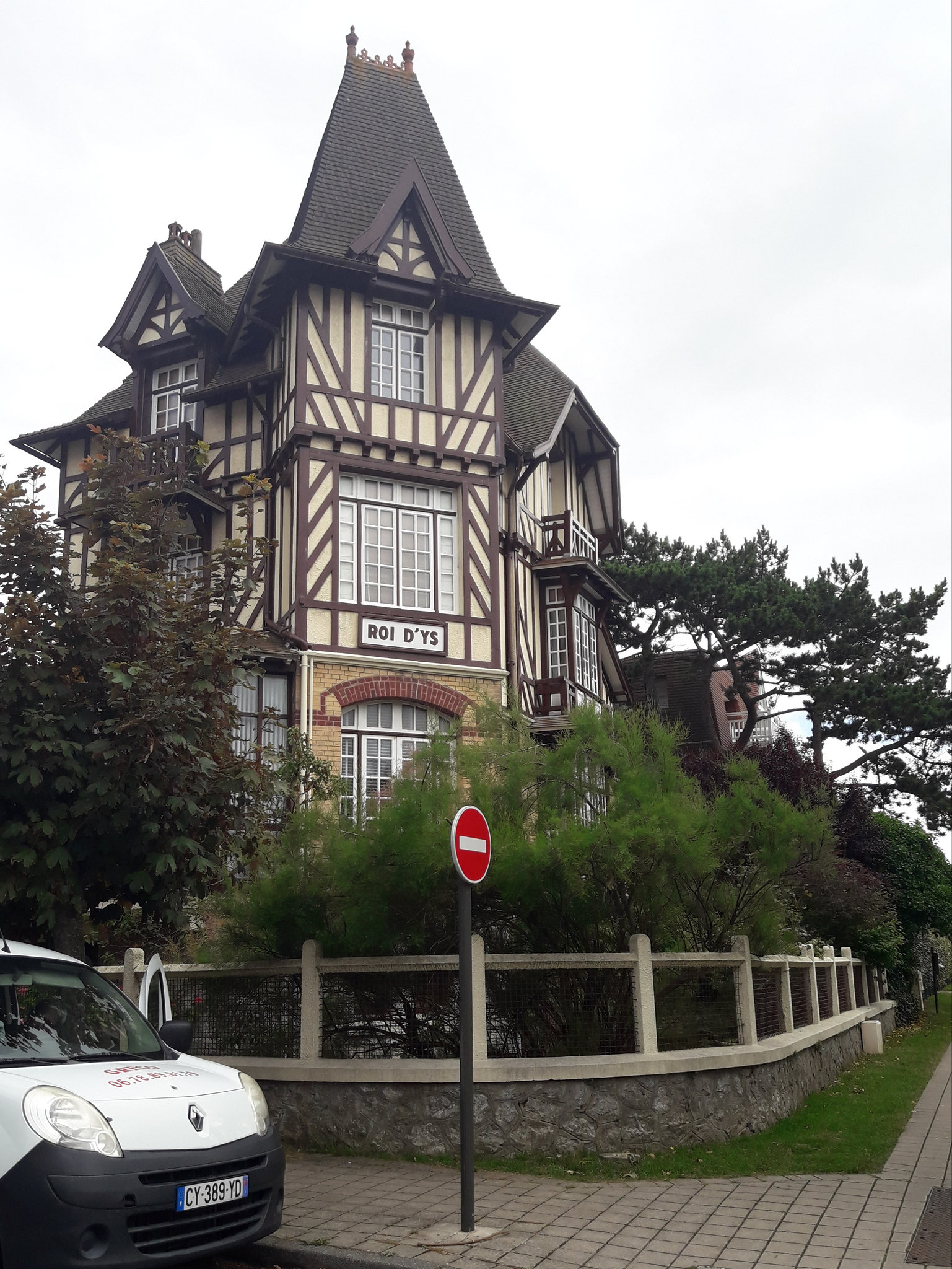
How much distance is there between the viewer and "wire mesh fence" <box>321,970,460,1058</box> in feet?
28.4

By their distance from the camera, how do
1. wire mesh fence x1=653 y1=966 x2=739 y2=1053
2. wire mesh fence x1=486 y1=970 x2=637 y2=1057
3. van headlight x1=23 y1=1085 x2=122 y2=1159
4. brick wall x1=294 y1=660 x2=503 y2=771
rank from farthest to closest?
brick wall x1=294 y1=660 x2=503 y2=771 → wire mesh fence x1=653 y1=966 x2=739 y2=1053 → wire mesh fence x1=486 y1=970 x2=637 y2=1057 → van headlight x1=23 y1=1085 x2=122 y2=1159

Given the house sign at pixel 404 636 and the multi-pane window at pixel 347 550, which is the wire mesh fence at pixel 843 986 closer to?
the house sign at pixel 404 636

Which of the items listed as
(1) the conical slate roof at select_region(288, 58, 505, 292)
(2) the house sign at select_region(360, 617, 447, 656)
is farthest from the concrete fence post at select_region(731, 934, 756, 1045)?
(1) the conical slate roof at select_region(288, 58, 505, 292)

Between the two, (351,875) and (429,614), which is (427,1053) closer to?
(351,875)

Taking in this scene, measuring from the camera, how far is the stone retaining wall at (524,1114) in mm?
8219

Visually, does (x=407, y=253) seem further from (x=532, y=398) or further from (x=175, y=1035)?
(x=175, y=1035)

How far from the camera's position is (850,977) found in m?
16.7

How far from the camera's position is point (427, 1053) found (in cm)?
880

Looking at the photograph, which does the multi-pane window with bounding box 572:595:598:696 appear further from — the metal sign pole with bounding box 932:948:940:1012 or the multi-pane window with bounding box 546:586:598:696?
the metal sign pole with bounding box 932:948:940:1012

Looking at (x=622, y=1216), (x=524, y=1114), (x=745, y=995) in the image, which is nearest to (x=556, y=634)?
(x=745, y=995)

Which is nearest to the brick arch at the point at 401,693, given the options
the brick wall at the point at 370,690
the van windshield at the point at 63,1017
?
the brick wall at the point at 370,690

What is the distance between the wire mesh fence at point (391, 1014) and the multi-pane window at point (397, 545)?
389 inches

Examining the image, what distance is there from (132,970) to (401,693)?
849 centimetres

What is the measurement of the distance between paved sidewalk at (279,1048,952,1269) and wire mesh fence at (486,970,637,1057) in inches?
40.2
